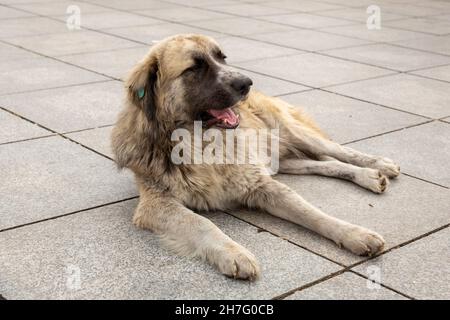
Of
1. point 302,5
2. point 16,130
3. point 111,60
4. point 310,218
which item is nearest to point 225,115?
point 310,218

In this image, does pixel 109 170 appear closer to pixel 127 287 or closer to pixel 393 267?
pixel 127 287

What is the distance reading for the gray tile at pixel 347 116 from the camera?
6.81 m

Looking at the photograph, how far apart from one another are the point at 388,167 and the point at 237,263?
2131 mm

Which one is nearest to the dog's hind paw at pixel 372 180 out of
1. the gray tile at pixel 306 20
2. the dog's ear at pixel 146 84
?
the dog's ear at pixel 146 84

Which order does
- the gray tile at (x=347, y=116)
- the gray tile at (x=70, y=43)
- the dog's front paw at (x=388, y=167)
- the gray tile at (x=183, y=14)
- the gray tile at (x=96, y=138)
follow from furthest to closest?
the gray tile at (x=183, y=14), the gray tile at (x=70, y=43), the gray tile at (x=347, y=116), the gray tile at (x=96, y=138), the dog's front paw at (x=388, y=167)

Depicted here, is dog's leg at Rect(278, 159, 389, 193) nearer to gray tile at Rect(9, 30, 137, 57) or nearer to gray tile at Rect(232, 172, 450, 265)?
gray tile at Rect(232, 172, 450, 265)

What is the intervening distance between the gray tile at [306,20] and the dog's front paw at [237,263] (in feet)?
29.8

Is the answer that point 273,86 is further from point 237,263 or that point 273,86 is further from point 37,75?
point 237,263

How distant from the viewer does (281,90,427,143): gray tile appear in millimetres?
6812

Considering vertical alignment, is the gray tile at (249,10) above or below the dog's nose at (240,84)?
below

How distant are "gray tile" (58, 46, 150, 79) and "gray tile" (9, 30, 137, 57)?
0.29 metres

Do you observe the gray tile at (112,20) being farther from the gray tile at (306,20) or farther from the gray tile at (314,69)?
the gray tile at (314,69)

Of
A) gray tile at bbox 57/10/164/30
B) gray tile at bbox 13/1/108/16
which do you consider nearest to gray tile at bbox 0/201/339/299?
gray tile at bbox 57/10/164/30
